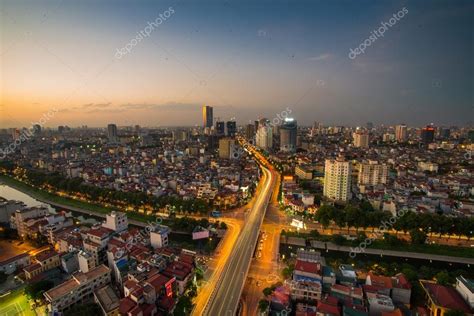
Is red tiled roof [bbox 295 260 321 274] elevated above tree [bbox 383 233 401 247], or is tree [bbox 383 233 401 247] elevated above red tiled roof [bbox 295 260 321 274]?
red tiled roof [bbox 295 260 321 274]

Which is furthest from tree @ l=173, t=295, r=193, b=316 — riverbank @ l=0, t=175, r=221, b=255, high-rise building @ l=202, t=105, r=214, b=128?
high-rise building @ l=202, t=105, r=214, b=128

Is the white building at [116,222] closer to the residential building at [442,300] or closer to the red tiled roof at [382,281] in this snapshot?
the red tiled roof at [382,281]

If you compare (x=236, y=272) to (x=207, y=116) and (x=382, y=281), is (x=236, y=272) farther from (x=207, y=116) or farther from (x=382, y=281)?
(x=207, y=116)

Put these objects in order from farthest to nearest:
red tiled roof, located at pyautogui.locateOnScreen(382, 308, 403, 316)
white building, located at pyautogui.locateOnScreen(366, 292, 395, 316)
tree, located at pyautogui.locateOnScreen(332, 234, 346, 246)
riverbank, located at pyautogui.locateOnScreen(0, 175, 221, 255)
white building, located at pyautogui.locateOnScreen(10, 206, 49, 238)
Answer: white building, located at pyautogui.locateOnScreen(10, 206, 49, 238) < riverbank, located at pyautogui.locateOnScreen(0, 175, 221, 255) < tree, located at pyautogui.locateOnScreen(332, 234, 346, 246) < white building, located at pyautogui.locateOnScreen(366, 292, 395, 316) < red tiled roof, located at pyautogui.locateOnScreen(382, 308, 403, 316)

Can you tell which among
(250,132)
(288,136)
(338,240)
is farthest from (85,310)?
(250,132)

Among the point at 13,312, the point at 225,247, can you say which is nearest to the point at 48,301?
the point at 13,312

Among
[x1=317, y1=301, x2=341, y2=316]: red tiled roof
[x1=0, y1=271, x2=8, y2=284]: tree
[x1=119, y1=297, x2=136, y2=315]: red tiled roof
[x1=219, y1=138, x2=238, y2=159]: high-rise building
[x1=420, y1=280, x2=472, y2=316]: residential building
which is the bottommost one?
[x1=0, y1=271, x2=8, y2=284]: tree

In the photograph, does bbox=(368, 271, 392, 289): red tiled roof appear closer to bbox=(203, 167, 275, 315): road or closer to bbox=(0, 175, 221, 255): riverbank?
bbox=(203, 167, 275, 315): road

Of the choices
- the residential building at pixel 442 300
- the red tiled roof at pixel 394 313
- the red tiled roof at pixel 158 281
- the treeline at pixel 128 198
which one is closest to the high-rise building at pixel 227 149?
the treeline at pixel 128 198
